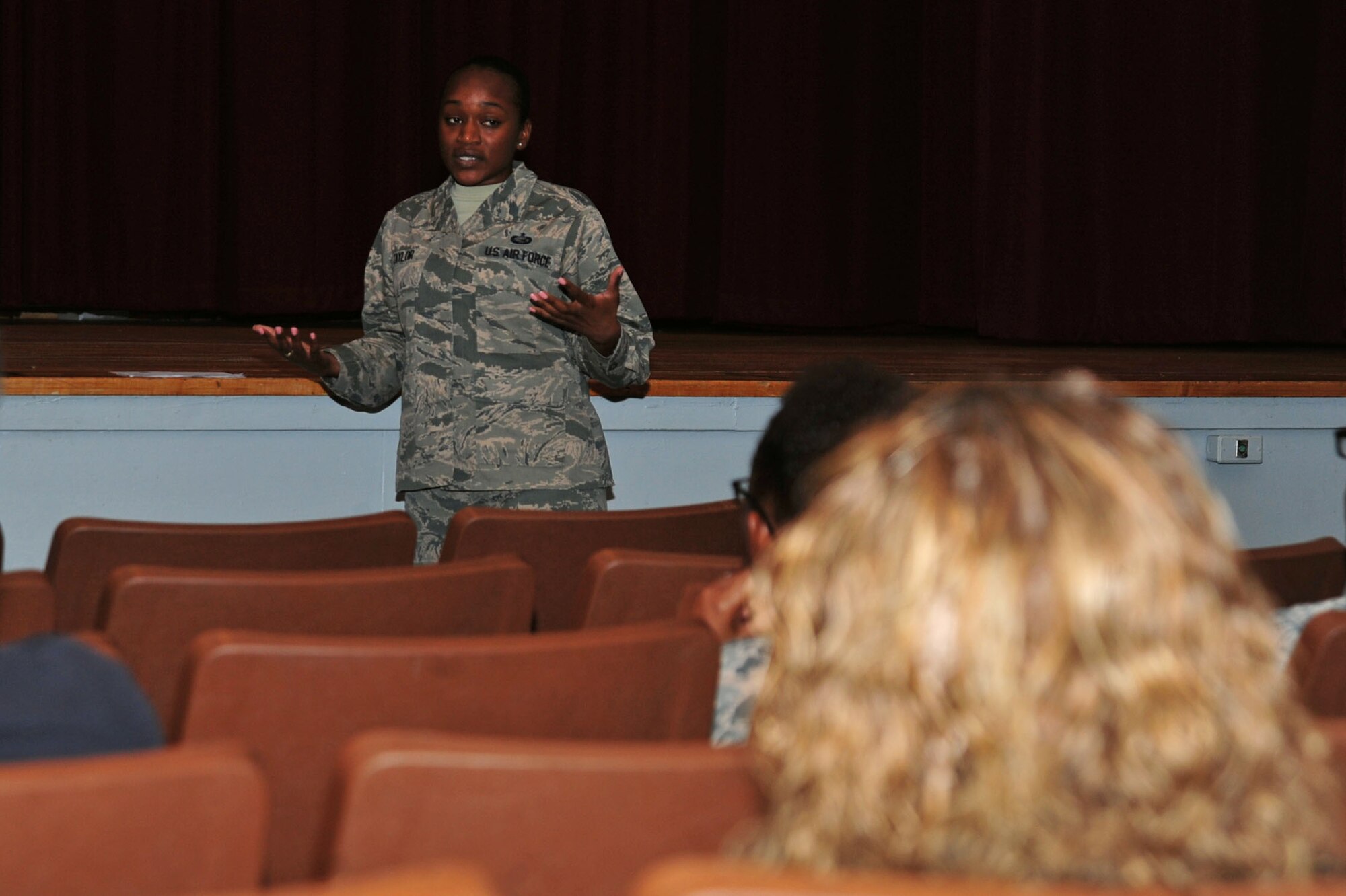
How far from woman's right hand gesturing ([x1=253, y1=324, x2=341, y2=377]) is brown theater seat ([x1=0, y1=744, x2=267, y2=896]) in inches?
70.3

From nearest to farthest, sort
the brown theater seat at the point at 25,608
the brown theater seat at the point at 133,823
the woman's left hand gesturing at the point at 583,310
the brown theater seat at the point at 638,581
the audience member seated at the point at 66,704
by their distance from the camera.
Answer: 1. the brown theater seat at the point at 133,823
2. the audience member seated at the point at 66,704
3. the brown theater seat at the point at 25,608
4. the brown theater seat at the point at 638,581
5. the woman's left hand gesturing at the point at 583,310

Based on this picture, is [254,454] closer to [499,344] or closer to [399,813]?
[499,344]

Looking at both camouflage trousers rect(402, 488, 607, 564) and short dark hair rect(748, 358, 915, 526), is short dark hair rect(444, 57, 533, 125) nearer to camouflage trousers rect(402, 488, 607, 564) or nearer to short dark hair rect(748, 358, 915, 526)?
camouflage trousers rect(402, 488, 607, 564)

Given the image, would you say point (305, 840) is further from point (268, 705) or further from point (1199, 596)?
point (1199, 596)

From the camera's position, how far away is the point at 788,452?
4.25 ft

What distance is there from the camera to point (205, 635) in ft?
3.71

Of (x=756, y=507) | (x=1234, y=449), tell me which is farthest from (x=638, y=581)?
(x=1234, y=449)

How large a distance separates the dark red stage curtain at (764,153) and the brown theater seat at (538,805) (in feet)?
16.8

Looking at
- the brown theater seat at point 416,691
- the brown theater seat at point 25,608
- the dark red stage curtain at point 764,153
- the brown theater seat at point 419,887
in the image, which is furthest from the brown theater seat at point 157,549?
the dark red stage curtain at point 764,153

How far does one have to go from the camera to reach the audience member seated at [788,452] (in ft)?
4.14

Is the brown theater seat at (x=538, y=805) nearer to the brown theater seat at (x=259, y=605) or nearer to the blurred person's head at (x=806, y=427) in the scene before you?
the blurred person's head at (x=806, y=427)

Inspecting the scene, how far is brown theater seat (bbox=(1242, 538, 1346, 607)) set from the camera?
1.86 metres

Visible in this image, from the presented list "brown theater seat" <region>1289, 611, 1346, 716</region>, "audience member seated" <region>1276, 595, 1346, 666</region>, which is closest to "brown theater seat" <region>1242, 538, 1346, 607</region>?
"audience member seated" <region>1276, 595, 1346, 666</region>

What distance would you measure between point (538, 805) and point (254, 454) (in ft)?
7.93
